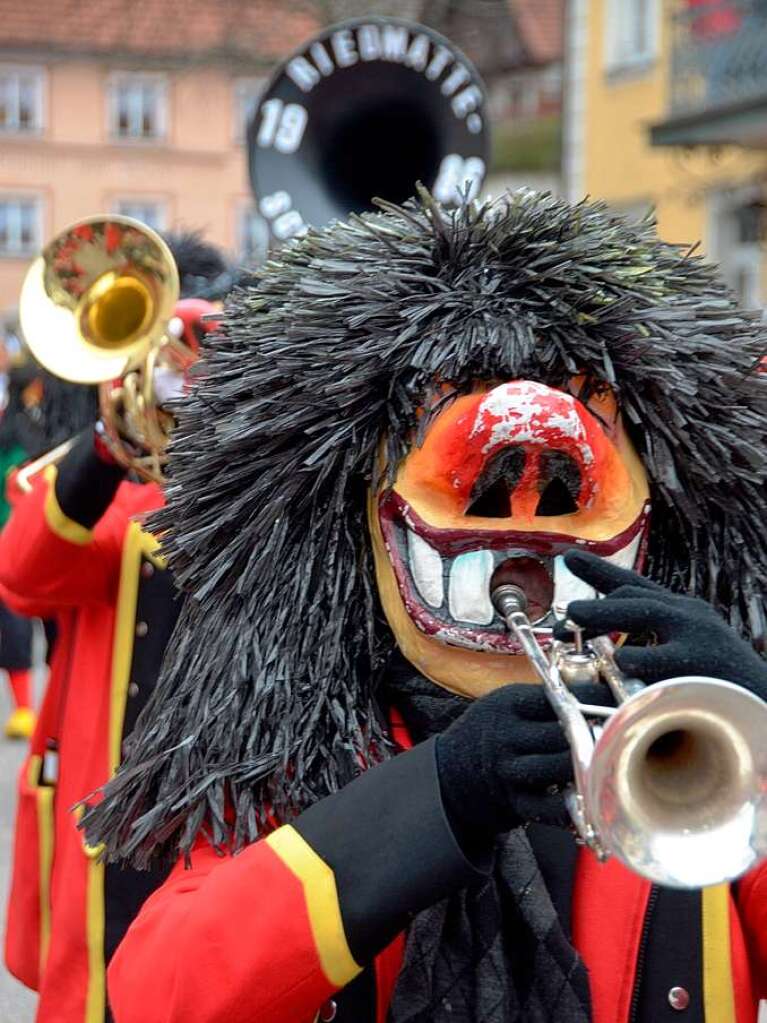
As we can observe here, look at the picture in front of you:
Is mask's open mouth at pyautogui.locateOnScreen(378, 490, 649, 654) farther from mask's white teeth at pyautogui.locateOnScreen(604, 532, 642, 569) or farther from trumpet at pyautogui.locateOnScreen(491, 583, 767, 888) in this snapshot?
trumpet at pyautogui.locateOnScreen(491, 583, 767, 888)

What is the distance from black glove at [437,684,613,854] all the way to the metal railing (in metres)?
10.2

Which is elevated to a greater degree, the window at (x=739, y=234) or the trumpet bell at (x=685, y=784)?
the window at (x=739, y=234)

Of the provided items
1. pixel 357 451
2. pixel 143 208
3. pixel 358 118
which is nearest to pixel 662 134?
pixel 358 118

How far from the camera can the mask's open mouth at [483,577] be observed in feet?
4.96

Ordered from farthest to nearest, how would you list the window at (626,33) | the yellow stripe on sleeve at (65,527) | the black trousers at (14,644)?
1. the window at (626,33)
2. the black trousers at (14,644)
3. the yellow stripe on sleeve at (65,527)

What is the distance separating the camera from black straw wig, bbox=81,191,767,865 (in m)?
1.55

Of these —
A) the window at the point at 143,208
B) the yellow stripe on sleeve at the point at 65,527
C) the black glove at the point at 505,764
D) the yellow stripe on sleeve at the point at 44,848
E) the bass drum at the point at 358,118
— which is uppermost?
the window at the point at 143,208

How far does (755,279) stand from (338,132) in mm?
9838

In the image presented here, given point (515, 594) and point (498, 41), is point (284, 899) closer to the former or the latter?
point (515, 594)

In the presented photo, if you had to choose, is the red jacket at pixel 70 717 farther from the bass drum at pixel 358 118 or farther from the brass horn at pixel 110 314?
the bass drum at pixel 358 118

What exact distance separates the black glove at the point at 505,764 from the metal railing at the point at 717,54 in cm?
1020

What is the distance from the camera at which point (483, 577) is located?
4.97 feet

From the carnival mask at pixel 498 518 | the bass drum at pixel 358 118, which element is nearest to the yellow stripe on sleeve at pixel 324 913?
the carnival mask at pixel 498 518

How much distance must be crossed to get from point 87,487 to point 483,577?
132 centimetres
